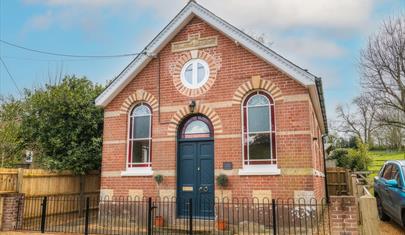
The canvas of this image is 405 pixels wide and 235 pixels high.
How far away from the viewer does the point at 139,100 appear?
42.2 feet

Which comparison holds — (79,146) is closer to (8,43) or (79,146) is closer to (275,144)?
(8,43)

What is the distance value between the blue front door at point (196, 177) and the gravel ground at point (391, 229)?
5083 millimetres

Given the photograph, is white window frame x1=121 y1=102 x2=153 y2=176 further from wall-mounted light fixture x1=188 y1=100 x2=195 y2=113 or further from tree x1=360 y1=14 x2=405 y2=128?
tree x1=360 y1=14 x2=405 y2=128

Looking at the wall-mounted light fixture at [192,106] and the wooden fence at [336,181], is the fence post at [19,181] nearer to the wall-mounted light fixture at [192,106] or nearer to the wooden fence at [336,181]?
the wall-mounted light fixture at [192,106]

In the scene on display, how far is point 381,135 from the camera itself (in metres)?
42.1

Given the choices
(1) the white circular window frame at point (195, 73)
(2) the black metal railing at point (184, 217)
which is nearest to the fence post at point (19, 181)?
(2) the black metal railing at point (184, 217)

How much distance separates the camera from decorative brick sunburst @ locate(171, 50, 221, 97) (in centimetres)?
1187

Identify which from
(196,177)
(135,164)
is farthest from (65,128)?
(196,177)

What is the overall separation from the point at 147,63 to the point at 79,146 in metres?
4.60

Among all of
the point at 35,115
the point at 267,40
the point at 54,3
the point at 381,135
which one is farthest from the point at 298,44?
the point at 381,135

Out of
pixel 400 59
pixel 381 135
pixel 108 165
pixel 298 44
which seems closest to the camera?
pixel 108 165

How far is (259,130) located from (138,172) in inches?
182

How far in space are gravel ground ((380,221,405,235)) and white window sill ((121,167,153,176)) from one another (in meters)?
7.48

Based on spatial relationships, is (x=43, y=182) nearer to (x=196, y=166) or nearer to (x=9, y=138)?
(x=9, y=138)
